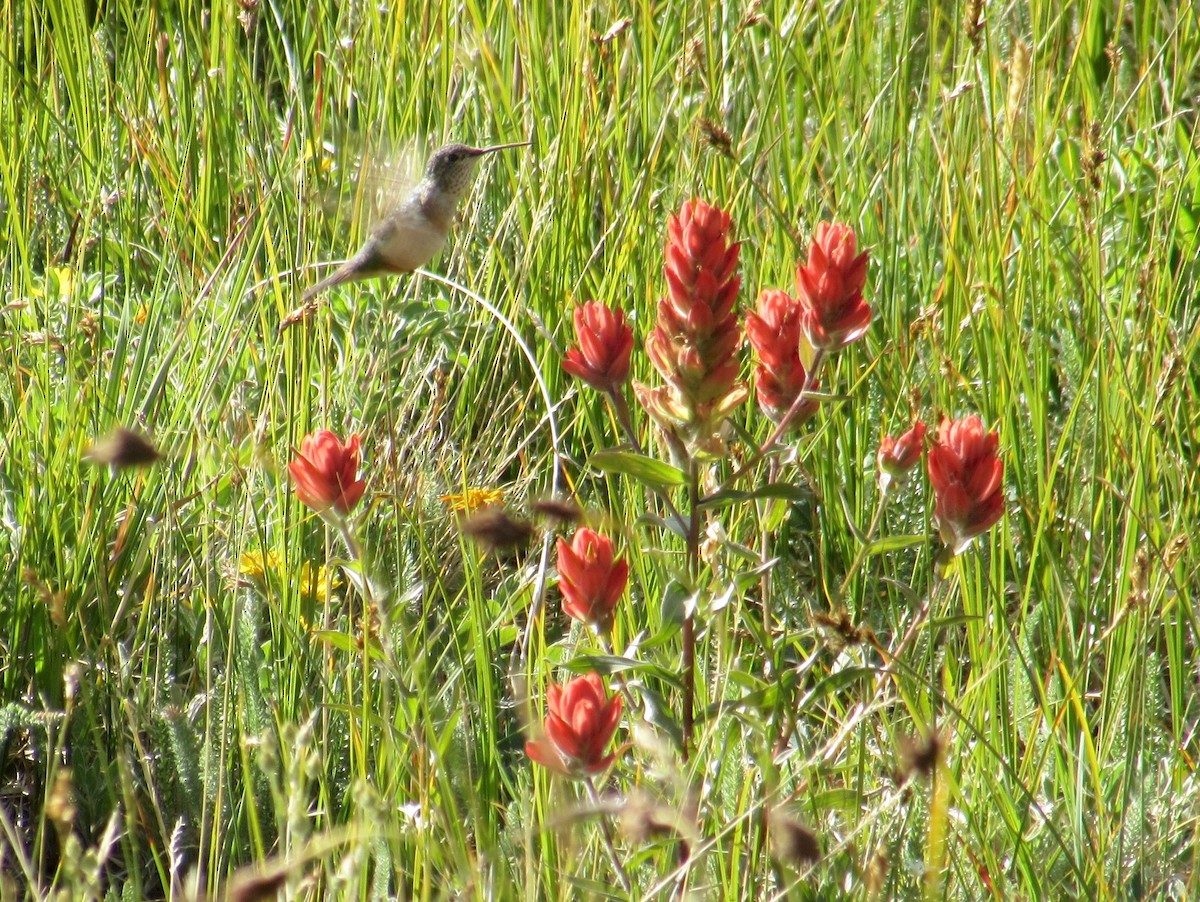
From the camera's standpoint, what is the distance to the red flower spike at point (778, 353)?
53.4 inches

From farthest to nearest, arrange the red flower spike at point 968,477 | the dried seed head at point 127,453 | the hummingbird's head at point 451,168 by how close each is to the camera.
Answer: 1. the hummingbird's head at point 451,168
2. the red flower spike at point 968,477
3. the dried seed head at point 127,453

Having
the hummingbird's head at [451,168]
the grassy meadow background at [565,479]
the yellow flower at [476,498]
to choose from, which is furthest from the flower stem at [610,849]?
the hummingbird's head at [451,168]

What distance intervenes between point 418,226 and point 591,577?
985mm

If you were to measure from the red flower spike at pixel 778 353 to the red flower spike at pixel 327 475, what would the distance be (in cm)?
44

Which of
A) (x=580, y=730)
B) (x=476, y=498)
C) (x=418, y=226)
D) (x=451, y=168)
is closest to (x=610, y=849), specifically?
(x=580, y=730)

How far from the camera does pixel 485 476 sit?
2.35 metres

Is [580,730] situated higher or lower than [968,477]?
lower

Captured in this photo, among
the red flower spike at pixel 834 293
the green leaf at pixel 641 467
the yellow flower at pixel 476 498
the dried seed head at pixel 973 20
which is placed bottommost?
the yellow flower at pixel 476 498

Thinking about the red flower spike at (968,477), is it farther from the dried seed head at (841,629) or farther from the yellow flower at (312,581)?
the yellow flower at (312,581)

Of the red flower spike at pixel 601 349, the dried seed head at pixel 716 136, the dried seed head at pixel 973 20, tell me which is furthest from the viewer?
the dried seed head at pixel 973 20

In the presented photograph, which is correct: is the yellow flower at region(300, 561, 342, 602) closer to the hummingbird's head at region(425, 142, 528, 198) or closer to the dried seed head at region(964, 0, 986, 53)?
the hummingbird's head at region(425, 142, 528, 198)

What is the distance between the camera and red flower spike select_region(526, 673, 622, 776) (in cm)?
122

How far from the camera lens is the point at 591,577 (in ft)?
4.39

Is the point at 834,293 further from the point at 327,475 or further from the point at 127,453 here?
the point at 127,453
